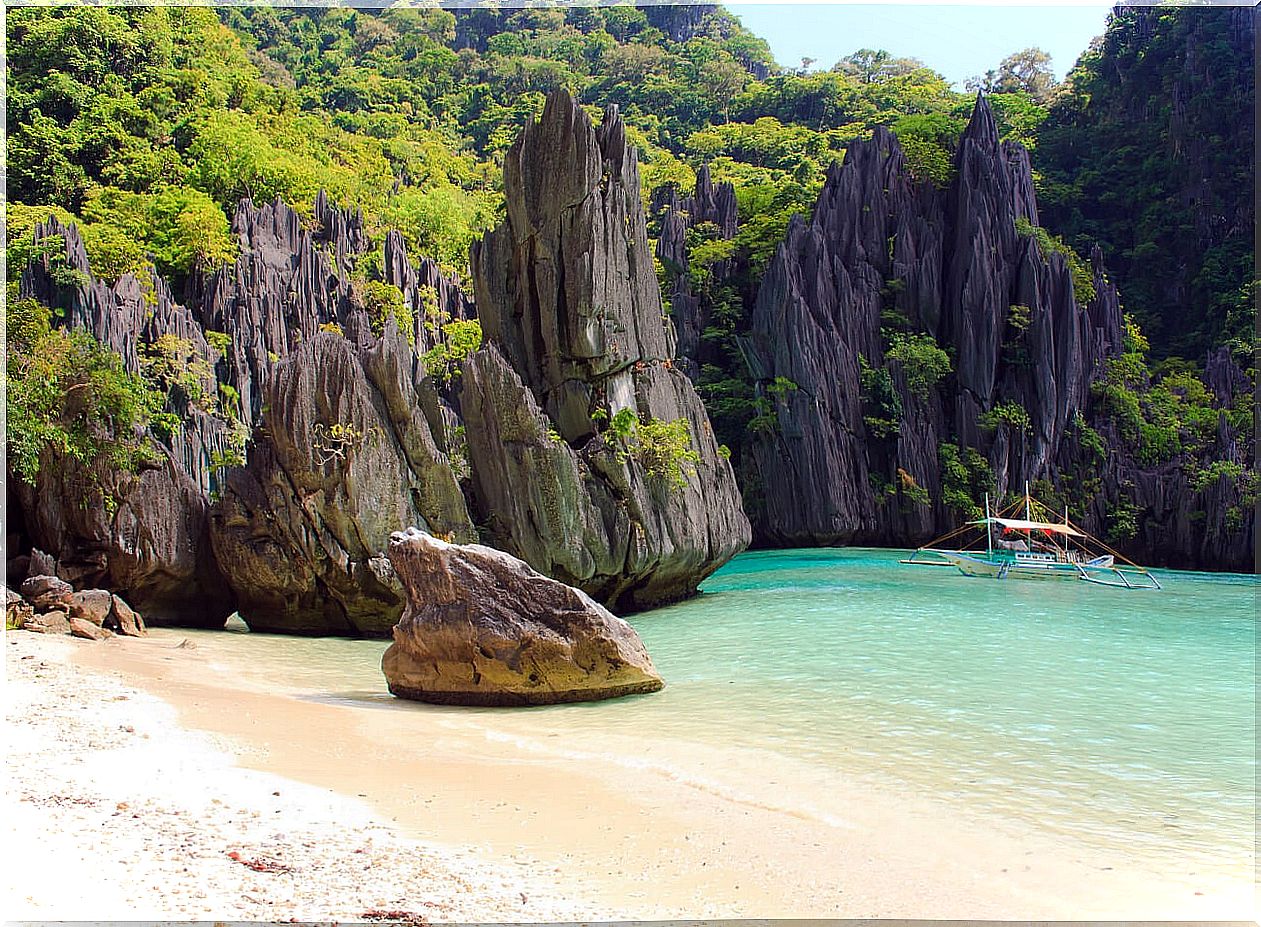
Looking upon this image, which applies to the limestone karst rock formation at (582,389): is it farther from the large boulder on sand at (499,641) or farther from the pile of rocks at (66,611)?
the large boulder on sand at (499,641)

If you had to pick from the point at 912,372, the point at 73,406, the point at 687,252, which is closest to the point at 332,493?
the point at 73,406

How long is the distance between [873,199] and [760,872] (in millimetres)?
39102

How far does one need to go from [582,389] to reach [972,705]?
35.9ft

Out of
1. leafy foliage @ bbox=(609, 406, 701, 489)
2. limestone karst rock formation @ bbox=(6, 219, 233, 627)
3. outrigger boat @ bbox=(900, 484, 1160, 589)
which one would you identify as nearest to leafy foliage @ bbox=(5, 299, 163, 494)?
limestone karst rock formation @ bbox=(6, 219, 233, 627)

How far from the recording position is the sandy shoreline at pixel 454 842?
3688 millimetres

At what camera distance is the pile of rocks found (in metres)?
11.1

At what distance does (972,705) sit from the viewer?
9188mm

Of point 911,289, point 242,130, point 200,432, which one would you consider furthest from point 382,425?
point 242,130

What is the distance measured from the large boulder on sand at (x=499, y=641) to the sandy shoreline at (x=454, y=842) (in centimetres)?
181

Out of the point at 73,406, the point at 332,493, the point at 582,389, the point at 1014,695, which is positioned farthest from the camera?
the point at 582,389

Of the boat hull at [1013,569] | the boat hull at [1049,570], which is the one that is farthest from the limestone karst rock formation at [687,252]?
the boat hull at [1049,570]

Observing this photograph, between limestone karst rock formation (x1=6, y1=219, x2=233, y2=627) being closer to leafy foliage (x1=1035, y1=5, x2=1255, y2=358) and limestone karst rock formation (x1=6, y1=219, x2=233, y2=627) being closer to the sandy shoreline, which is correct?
the sandy shoreline

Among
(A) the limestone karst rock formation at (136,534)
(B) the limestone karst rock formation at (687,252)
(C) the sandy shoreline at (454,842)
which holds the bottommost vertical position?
(C) the sandy shoreline at (454,842)

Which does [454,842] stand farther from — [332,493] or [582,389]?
[582,389]
